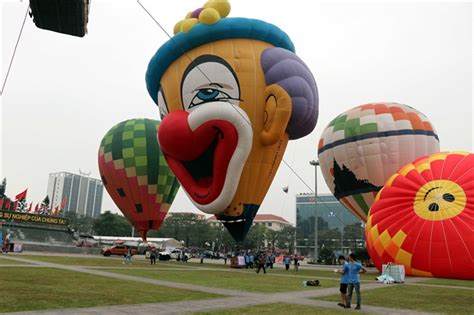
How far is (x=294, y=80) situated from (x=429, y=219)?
902 cm

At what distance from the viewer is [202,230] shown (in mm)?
93438

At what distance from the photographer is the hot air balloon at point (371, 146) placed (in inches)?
1099

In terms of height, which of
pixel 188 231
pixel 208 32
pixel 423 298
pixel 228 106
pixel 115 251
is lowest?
pixel 115 251

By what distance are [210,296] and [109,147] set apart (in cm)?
2357

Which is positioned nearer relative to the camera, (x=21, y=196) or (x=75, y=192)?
(x=21, y=196)

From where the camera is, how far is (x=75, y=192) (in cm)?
15325

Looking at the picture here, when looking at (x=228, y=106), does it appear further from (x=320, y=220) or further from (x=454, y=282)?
(x=320, y=220)

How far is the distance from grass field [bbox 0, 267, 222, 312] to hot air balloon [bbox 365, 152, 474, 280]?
11136 mm

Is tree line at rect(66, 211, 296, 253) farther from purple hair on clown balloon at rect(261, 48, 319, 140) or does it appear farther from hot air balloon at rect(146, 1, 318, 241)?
purple hair on clown balloon at rect(261, 48, 319, 140)

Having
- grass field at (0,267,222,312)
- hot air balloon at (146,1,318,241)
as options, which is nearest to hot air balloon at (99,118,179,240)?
hot air balloon at (146,1,318,241)

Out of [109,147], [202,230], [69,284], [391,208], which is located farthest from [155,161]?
[202,230]

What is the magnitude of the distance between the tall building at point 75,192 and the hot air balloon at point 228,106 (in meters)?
134

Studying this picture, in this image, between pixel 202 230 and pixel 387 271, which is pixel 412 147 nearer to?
pixel 387 271

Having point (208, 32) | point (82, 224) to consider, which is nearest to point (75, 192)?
point (82, 224)
